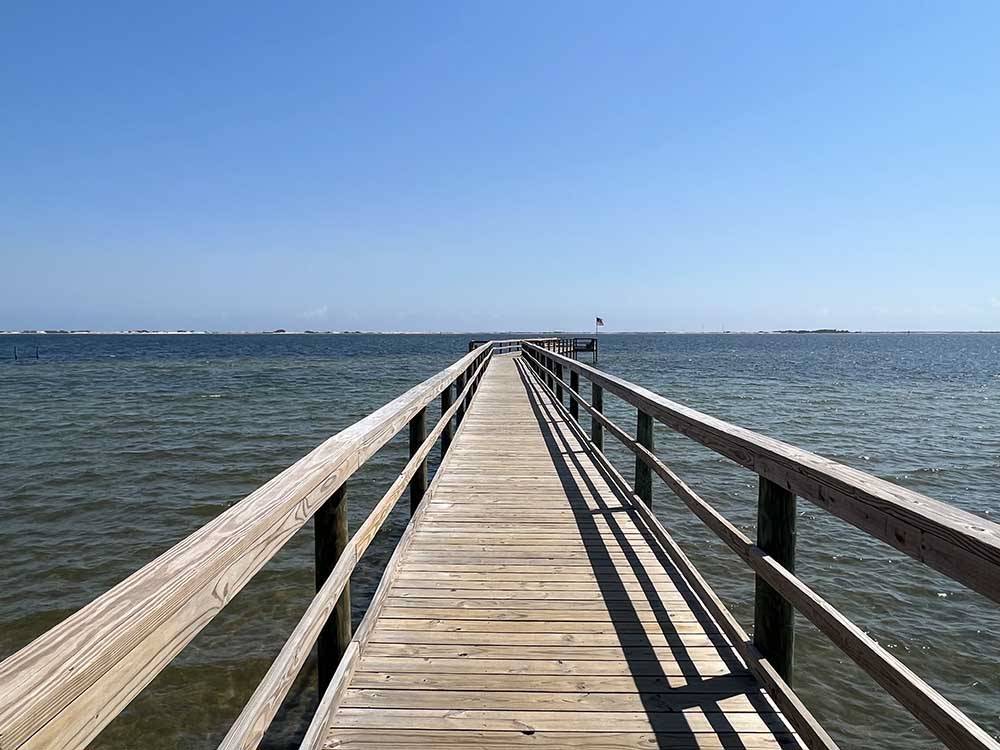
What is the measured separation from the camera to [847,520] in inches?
65.9

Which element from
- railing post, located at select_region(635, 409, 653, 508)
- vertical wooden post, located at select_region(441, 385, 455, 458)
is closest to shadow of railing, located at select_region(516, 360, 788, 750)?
railing post, located at select_region(635, 409, 653, 508)

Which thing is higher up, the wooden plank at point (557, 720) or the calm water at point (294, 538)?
the wooden plank at point (557, 720)

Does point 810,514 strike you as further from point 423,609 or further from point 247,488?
point 247,488

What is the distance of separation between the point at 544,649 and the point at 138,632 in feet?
6.72

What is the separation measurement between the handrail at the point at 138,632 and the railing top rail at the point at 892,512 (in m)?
1.53

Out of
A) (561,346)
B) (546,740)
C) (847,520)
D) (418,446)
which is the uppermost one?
(561,346)

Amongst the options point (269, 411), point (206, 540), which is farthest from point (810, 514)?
point (269, 411)

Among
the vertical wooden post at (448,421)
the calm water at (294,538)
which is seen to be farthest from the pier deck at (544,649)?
the vertical wooden post at (448,421)

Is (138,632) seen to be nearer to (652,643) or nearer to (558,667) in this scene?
(558,667)

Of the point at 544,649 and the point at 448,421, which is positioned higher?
the point at 448,421

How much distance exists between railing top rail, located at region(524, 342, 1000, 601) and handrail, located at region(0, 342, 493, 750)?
5.02 ft

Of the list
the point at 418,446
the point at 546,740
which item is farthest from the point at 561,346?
the point at 546,740

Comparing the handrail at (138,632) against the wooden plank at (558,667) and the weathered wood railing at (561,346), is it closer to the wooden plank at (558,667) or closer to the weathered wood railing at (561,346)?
the wooden plank at (558,667)

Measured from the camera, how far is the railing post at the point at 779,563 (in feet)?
7.04
